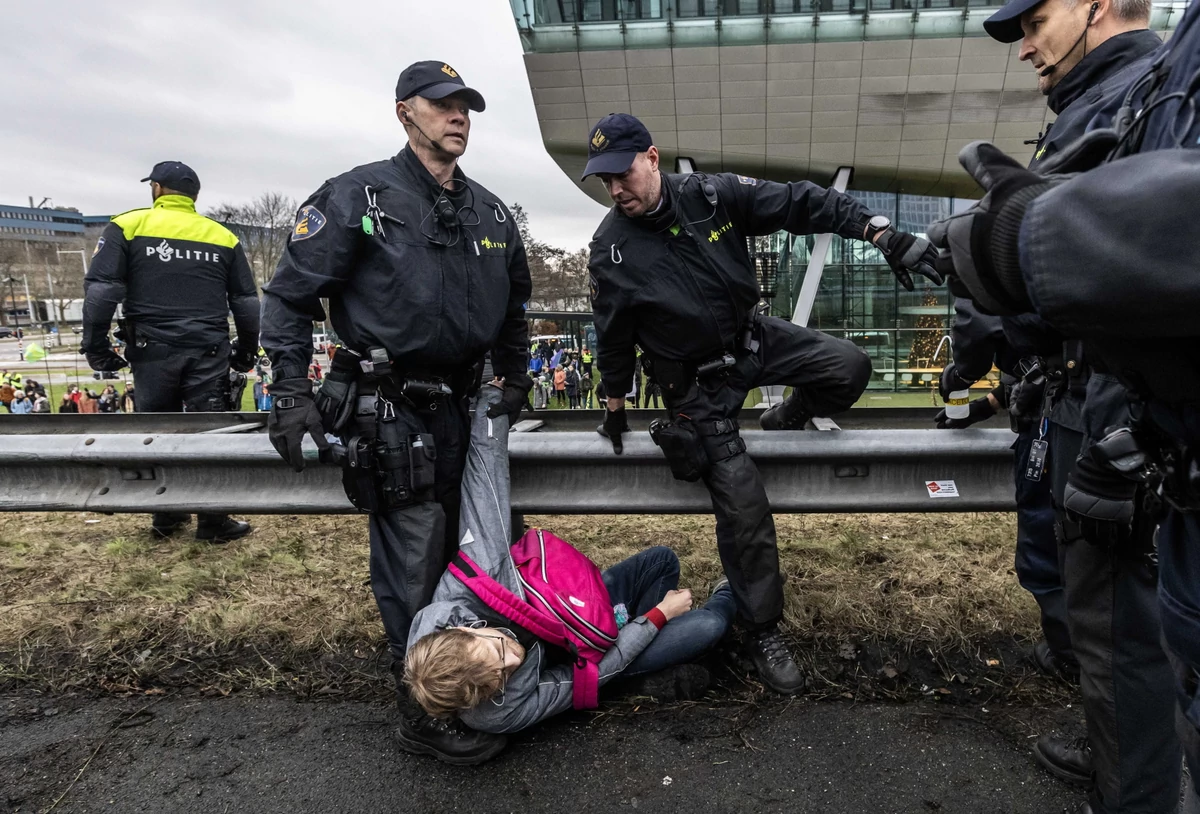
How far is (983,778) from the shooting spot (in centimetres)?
196

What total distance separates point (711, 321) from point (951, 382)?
0.96 metres

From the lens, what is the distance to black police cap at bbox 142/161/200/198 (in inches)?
190

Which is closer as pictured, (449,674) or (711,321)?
(449,674)

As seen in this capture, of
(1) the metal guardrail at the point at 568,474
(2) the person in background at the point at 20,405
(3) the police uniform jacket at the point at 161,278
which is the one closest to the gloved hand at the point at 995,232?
(1) the metal guardrail at the point at 568,474

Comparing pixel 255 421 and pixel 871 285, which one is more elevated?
pixel 871 285

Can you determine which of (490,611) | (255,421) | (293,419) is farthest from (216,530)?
(490,611)

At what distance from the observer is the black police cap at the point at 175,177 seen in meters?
4.83

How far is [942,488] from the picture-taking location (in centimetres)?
274

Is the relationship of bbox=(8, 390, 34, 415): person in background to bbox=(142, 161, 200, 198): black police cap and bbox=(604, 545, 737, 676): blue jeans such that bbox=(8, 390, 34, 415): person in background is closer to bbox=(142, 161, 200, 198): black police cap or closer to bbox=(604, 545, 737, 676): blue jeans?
bbox=(142, 161, 200, 198): black police cap

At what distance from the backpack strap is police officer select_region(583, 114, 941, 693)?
0.66m

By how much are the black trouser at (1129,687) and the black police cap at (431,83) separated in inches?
99.9

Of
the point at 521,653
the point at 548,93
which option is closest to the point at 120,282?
the point at 521,653

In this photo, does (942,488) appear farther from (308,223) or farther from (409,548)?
→ (308,223)

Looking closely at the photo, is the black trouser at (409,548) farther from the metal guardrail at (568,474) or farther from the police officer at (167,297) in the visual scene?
the police officer at (167,297)
